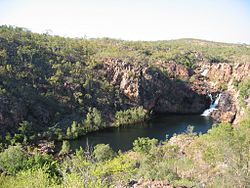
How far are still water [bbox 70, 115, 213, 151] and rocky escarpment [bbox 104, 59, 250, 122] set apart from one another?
7.88 m

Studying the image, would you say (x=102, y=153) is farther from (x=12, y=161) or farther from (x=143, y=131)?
(x=143, y=131)

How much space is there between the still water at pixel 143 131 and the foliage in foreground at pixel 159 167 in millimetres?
10787

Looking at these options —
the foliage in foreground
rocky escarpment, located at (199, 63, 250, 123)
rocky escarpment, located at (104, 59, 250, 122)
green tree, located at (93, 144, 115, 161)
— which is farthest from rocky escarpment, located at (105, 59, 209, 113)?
green tree, located at (93, 144, 115, 161)

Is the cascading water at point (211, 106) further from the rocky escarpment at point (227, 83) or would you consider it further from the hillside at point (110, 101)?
the rocky escarpment at point (227, 83)

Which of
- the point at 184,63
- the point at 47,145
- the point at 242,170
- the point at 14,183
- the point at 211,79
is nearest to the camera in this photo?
the point at 14,183

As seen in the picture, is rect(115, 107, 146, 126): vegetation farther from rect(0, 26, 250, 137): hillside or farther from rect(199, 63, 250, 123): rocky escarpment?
rect(199, 63, 250, 123): rocky escarpment

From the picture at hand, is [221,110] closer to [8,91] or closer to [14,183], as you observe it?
[8,91]

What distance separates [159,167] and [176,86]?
7498cm

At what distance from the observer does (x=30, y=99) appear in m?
89.0

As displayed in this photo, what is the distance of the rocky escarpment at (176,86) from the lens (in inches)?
4301

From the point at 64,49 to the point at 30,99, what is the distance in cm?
3488

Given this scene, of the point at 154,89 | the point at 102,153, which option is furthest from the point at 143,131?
the point at 102,153

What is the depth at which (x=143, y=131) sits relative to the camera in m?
90.3

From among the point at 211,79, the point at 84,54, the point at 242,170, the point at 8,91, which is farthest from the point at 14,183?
the point at 211,79
